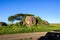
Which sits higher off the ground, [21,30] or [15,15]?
[15,15]

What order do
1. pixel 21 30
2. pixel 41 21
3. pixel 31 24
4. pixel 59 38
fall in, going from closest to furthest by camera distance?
pixel 59 38
pixel 21 30
pixel 31 24
pixel 41 21

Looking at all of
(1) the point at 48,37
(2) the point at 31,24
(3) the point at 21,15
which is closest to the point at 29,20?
(2) the point at 31,24

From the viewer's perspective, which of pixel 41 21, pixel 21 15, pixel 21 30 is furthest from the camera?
pixel 21 15

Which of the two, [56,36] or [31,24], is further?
[31,24]

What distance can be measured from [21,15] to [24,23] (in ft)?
38.6

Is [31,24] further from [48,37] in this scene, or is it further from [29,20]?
[48,37]

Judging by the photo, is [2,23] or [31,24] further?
[2,23]

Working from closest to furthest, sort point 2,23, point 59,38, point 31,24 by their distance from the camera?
point 59,38 → point 31,24 → point 2,23

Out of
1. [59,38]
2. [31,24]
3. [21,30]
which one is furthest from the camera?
[31,24]

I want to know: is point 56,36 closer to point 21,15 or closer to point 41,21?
point 41,21

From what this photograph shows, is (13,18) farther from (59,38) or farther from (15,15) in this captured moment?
(59,38)

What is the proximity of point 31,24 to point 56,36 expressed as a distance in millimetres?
28109

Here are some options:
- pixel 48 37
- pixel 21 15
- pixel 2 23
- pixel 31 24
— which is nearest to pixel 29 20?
pixel 31 24

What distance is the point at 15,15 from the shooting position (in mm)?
47562
